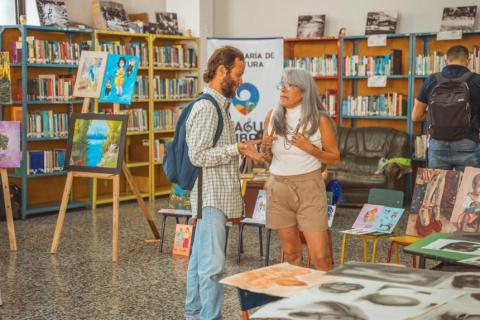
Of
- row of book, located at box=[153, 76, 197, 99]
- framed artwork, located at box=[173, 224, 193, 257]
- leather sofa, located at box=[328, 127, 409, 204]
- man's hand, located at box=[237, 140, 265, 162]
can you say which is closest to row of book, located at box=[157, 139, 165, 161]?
row of book, located at box=[153, 76, 197, 99]

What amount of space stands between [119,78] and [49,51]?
7.14 feet

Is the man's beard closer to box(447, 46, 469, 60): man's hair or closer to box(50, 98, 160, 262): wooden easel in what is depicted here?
box(447, 46, 469, 60): man's hair

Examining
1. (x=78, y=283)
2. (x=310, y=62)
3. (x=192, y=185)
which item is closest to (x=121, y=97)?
(x=78, y=283)

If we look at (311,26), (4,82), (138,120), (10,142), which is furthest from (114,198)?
(311,26)

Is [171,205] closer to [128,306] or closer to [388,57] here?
[128,306]

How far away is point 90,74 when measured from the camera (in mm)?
7102

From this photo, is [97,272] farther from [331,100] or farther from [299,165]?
[331,100]

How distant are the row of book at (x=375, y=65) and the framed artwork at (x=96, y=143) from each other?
4669mm

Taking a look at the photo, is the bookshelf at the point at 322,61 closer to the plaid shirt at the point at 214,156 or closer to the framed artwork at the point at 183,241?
the framed artwork at the point at 183,241

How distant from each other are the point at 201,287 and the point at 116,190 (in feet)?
9.25

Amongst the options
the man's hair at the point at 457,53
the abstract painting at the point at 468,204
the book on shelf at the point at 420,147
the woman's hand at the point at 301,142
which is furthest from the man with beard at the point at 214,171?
the book on shelf at the point at 420,147

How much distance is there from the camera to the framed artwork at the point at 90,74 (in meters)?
7.01

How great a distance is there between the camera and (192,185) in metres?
3.88

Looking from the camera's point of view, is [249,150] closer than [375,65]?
Yes
